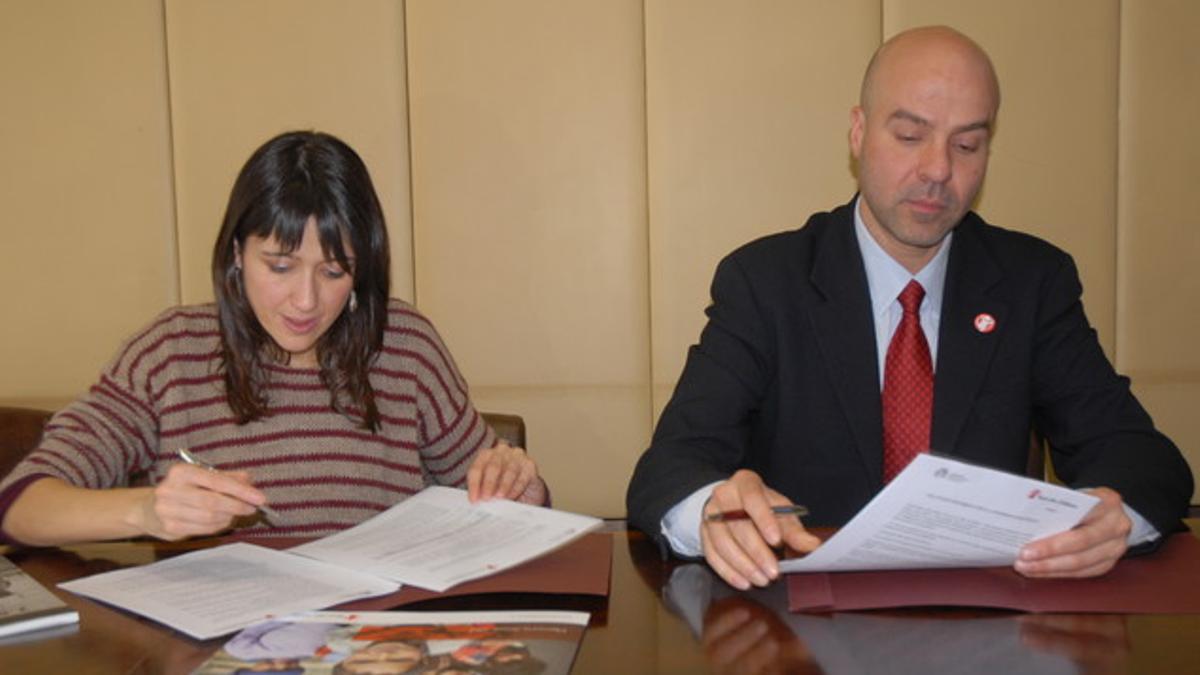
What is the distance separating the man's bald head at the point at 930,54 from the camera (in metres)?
1.84

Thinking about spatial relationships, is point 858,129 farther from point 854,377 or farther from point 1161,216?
point 1161,216

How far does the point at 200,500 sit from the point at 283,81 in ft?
5.33

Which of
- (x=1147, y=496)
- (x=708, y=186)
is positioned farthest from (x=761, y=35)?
(x=1147, y=496)

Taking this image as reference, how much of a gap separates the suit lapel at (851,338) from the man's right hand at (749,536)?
47 cm

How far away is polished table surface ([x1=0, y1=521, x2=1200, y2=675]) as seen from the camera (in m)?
1.06

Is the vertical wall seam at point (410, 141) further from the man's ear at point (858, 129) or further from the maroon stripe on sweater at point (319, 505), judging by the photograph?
the man's ear at point (858, 129)

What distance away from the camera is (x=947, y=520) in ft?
3.89

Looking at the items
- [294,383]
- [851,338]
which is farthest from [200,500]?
[851,338]

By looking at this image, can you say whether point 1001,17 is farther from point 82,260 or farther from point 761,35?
point 82,260

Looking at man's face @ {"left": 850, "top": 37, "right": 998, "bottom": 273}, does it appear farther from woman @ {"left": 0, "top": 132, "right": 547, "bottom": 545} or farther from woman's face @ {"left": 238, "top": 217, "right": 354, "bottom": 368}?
woman's face @ {"left": 238, "top": 217, "right": 354, "bottom": 368}

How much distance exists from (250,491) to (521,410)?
151 cm

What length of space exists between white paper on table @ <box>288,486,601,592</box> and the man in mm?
281

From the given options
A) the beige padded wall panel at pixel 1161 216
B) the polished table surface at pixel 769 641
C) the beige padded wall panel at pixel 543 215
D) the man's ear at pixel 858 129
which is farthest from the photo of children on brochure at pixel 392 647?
the beige padded wall panel at pixel 1161 216

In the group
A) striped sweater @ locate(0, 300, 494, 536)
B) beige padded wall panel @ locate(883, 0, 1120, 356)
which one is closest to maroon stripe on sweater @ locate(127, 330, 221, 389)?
striped sweater @ locate(0, 300, 494, 536)
